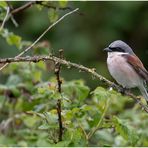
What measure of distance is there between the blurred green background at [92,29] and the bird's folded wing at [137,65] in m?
3.80

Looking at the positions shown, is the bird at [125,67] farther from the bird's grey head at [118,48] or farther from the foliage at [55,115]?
the foliage at [55,115]

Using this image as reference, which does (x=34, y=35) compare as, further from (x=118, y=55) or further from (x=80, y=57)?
(x=118, y=55)

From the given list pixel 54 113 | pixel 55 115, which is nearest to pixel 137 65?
pixel 54 113

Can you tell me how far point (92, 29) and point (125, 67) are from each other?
4352 mm

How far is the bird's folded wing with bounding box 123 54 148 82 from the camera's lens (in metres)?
3.38

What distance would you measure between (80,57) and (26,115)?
424 cm

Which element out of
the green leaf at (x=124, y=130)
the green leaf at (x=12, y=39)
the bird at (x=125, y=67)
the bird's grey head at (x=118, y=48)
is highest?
the green leaf at (x=12, y=39)

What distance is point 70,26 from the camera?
7.73m

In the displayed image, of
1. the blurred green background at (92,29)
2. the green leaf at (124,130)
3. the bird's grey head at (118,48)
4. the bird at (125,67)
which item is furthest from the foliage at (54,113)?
the blurred green background at (92,29)

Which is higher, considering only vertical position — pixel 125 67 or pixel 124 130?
pixel 125 67

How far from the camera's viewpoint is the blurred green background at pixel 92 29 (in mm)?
7512

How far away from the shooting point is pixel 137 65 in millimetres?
3445

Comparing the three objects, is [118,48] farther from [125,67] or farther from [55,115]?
[55,115]

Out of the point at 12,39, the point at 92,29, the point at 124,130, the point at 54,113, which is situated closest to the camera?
the point at 124,130
